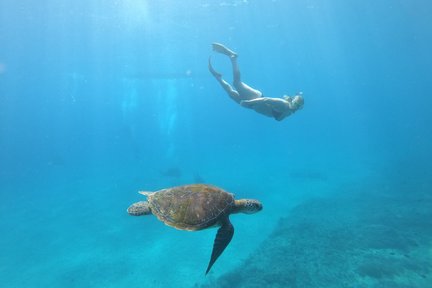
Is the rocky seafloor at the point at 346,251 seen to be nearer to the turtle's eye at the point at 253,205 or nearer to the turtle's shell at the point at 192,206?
the turtle's eye at the point at 253,205

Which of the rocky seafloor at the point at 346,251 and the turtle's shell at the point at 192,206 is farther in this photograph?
the rocky seafloor at the point at 346,251

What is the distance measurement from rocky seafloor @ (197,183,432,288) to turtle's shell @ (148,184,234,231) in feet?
22.4

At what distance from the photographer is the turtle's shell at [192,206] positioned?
552cm

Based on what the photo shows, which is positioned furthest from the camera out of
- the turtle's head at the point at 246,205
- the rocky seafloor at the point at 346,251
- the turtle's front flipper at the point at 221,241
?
the rocky seafloor at the point at 346,251

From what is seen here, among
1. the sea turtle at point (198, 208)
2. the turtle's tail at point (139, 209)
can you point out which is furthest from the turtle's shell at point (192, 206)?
the turtle's tail at point (139, 209)

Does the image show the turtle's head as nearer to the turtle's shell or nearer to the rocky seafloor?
the turtle's shell

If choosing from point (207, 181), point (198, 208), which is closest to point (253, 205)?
point (198, 208)

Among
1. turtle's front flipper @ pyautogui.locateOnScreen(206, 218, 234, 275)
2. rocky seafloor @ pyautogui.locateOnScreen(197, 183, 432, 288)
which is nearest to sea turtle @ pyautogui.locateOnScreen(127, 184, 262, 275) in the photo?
→ turtle's front flipper @ pyautogui.locateOnScreen(206, 218, 234, 275)

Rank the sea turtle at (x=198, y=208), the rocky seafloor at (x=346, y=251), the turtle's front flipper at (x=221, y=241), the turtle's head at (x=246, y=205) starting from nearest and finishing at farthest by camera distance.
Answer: the turtle's front flipper at (x=221, y=241), the sea turtle at (x=198, y=208), the turtle's head at (x=246, y=205), the rocky seafloor at (x=346, y=251)

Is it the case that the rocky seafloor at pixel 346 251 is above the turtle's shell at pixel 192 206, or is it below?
below

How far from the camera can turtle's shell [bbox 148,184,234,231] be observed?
217 inches

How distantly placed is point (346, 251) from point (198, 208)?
10.1 meters

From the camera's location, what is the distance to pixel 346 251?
12742 mm

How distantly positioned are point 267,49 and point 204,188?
4834 centimetres
